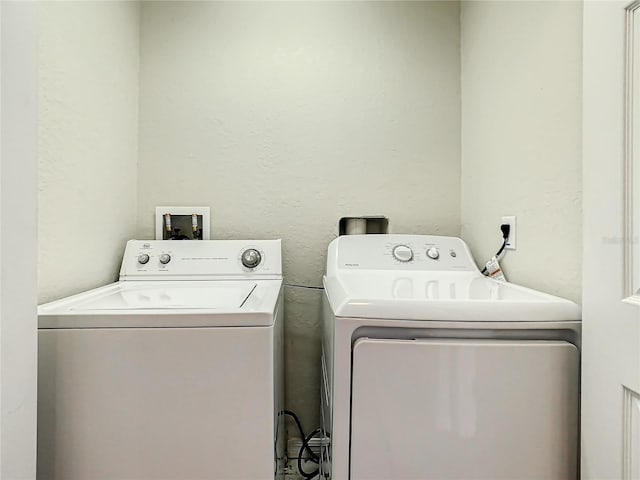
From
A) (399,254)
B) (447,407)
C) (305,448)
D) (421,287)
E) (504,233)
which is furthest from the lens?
(305,448)

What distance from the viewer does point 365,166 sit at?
1.64 m

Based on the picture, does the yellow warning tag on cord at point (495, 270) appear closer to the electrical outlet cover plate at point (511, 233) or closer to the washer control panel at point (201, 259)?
the electrical outlet cover plate at point (511, 233)

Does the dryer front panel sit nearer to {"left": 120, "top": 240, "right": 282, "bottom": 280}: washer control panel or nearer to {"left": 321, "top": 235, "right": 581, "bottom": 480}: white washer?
{"left": 321, "top": 235, "right": 581, "bottom": 480}: white washer

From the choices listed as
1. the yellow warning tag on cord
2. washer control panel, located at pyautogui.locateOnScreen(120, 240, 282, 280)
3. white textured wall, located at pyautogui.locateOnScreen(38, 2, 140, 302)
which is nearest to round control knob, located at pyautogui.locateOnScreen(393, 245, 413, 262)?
the yellow warning tag on cord

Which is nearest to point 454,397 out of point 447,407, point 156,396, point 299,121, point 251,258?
point 447,407

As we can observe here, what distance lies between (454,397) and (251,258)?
3.04 ft

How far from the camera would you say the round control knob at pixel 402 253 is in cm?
135

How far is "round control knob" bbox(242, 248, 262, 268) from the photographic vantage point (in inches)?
56.8

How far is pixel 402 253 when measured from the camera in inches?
53.5

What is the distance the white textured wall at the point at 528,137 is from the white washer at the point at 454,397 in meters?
0.26

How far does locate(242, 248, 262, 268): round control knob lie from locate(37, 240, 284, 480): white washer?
0.68 m

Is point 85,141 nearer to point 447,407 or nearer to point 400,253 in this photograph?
point 400,253

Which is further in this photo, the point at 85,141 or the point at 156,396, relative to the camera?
the point at 85,141

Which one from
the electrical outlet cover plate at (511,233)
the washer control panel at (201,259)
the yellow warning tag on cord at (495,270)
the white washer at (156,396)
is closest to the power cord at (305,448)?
the washer control panel at (201,259)
